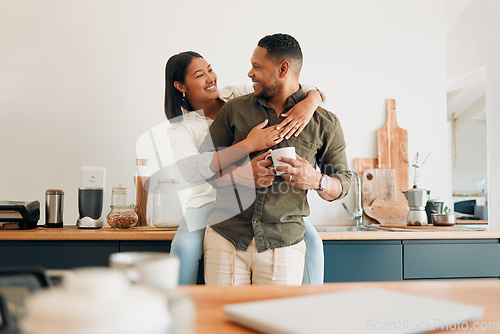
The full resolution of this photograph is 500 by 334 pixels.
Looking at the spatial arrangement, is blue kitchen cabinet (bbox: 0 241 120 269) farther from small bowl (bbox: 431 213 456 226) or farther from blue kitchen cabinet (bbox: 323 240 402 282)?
small bowl (bbox: 431 213 456 226)

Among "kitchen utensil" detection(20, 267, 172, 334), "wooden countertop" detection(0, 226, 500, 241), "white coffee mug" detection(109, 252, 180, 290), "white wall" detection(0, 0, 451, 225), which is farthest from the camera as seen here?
"white wall" detection(0, 0, 451, 225)

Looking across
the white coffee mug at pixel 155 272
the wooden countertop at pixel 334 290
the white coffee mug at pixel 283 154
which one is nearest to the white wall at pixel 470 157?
the white coffee mug at pixel 283 154

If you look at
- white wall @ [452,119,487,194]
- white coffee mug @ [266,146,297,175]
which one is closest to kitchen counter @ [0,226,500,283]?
white coffee mug @ [266,146,297,175]

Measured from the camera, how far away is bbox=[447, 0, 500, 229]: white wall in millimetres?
3195

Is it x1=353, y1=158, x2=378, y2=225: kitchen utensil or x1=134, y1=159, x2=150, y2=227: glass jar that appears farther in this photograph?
x1=353, y1=158, x2=378, y2=225: kitchen utensil

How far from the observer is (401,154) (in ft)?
9.07

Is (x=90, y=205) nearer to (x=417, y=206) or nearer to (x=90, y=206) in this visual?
(x=90, y=206)

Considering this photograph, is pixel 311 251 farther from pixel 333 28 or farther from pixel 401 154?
pixel 333 28

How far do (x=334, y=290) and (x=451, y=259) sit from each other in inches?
67.1

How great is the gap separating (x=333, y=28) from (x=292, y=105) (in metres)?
1.21

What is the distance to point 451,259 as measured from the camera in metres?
2.24

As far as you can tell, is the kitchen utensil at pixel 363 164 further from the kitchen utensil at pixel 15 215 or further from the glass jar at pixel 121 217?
the kitchen utensil at pixel 15 215

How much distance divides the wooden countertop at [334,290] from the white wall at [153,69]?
74.8 inches

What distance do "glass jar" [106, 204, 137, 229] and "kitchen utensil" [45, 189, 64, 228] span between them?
0.29 m
